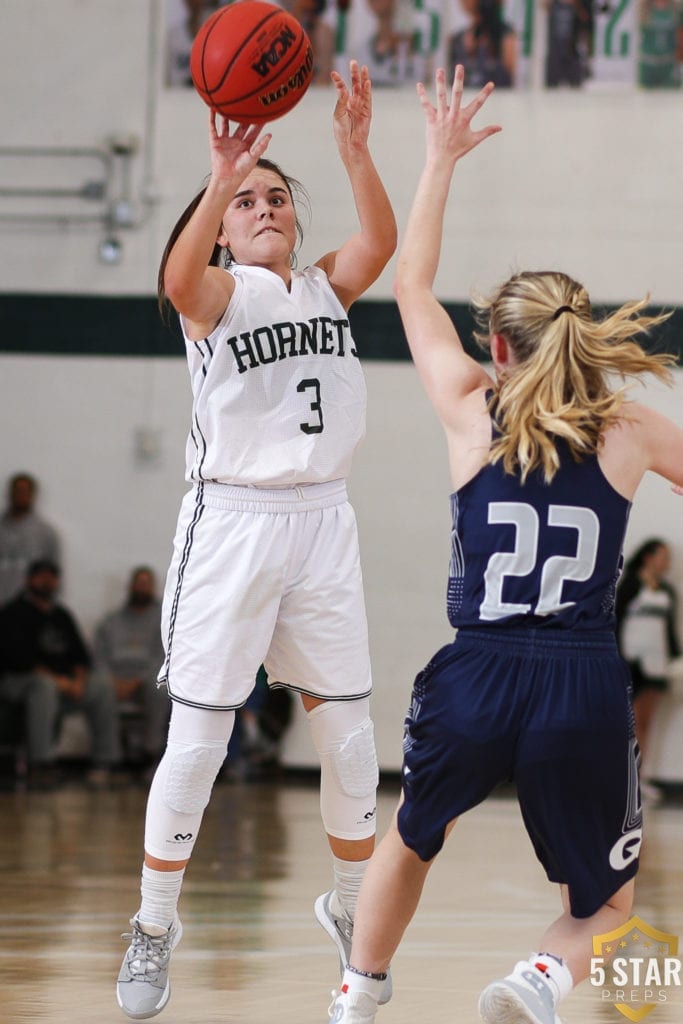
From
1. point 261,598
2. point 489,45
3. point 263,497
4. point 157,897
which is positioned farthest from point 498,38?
point 157,897

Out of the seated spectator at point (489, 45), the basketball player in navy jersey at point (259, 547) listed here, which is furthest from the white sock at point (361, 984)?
the seated spectator at point (489, 45)

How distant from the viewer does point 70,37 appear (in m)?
10.7

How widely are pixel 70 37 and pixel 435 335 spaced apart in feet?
27.9

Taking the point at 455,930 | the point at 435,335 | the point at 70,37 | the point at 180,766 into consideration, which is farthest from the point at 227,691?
the point at 70,37

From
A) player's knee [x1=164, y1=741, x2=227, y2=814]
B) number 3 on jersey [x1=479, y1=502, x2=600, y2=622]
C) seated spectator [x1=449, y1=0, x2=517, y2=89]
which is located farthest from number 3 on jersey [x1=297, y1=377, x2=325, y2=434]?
seated spectator [x1=449, y1=0, x2=517, y2=89]

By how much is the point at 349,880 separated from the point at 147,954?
572 mm

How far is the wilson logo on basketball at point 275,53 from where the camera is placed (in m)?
3.75

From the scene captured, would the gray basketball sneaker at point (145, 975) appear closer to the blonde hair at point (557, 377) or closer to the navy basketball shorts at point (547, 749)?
the navy basketball shorts at point (547, 749)

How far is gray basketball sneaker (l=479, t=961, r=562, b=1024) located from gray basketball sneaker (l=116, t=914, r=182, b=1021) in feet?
3.50

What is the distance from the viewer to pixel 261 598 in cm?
366

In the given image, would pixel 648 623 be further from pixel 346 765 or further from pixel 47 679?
pixel 346 765

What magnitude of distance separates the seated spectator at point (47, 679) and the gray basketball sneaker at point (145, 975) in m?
6.50

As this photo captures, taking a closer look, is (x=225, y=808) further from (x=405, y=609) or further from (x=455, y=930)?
(x=455, y=930)

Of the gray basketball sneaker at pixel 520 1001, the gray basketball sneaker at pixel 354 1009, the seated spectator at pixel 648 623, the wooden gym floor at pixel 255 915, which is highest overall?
the gray basketball sneaker at pixel 520 1001
